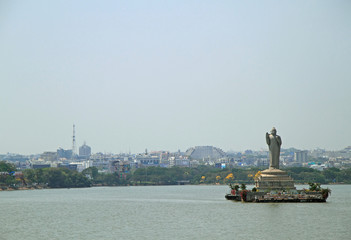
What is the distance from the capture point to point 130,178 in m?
194

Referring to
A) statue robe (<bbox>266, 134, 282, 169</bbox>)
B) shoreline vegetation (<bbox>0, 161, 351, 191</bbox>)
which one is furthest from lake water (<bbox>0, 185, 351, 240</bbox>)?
shoreline vegetation (<bbox>0, 161, 351, 191</bbox>)

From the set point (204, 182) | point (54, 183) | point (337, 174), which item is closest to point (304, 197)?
point (54, 183)

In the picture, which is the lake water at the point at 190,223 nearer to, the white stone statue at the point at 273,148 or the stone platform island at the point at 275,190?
the stone platform island at the point at 275,190

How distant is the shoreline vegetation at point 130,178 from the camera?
148 metres

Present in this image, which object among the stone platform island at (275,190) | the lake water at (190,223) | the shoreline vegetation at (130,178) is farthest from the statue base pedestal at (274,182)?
the shoreline vegetation at (130,178)

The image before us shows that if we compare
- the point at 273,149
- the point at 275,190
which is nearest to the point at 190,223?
the point at 275,190

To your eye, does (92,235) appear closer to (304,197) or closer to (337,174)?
(304,197)

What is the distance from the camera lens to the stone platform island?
2427 inches

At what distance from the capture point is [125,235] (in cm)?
4197

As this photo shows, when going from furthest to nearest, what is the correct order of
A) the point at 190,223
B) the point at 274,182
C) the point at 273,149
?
the point at 273,149 → the point at 274,182 → the point at 190,223

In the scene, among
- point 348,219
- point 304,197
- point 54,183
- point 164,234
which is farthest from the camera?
point 54,183

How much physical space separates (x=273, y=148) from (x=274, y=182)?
363 cm

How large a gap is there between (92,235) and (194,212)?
58.1 feet

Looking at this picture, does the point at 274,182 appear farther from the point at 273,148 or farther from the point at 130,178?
the point at 130,178
